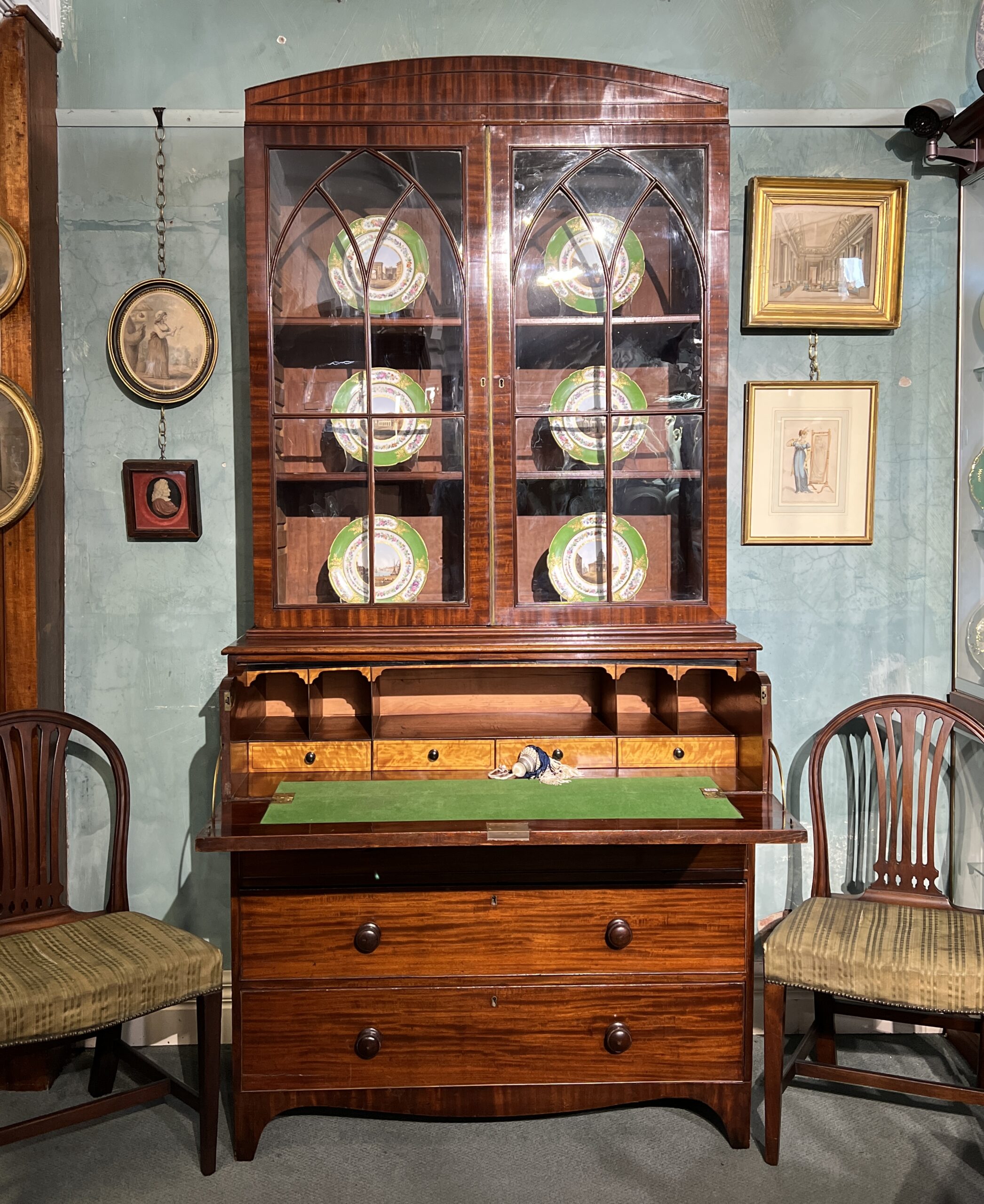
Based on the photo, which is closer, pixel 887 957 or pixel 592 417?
pixel 887 957

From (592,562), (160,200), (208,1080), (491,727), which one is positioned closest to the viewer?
(208,1080)

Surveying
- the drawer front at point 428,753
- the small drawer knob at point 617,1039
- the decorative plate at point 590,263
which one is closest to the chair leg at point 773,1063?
the small drawer knob at point 617,1039

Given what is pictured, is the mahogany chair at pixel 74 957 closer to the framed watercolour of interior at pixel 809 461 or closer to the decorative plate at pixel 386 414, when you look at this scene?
the decorative plate at pixel 386 414

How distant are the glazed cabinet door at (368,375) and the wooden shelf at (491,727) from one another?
308mm

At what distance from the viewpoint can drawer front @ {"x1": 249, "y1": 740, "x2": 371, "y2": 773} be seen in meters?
2.55

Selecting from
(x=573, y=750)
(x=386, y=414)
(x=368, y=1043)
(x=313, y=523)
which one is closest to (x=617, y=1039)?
(x=368, y=1043)

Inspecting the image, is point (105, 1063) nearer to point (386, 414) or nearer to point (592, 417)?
point (386, 414)

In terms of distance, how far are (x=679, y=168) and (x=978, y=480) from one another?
4.11 ft

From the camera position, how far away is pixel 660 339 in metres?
2.50

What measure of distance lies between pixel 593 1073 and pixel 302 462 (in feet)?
5.57

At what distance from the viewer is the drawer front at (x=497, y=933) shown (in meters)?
2.35

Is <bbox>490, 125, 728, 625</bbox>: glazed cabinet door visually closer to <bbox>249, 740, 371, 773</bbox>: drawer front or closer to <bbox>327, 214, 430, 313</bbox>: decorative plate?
<bbox>327, 214, 430, 313</bbox>: decorative plate

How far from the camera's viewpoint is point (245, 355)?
2.86 meters

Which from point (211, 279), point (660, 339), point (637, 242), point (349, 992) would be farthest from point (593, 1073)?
point (211, 279)
